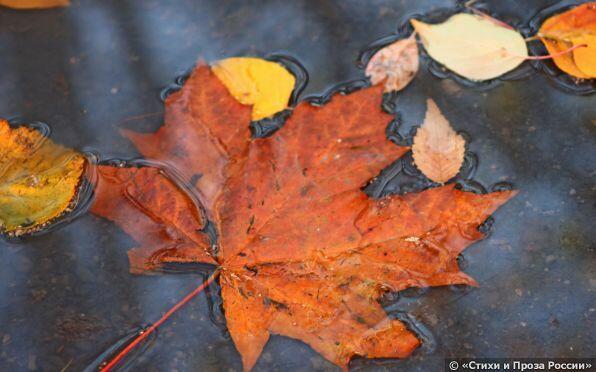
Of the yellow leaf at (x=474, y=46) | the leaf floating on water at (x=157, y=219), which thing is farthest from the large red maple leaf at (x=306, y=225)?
the yellow leaf at (x=474, y=46)

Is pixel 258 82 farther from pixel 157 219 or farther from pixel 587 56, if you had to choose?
pixel 587 56

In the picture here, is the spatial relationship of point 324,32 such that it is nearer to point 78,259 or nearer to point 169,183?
point 169,183

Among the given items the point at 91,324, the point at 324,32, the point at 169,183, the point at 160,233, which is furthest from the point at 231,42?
the point at 91,324

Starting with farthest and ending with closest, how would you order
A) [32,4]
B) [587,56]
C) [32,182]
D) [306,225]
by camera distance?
1. [32,4]
2. [587,56]
3. [32,182]
4. [306,225]

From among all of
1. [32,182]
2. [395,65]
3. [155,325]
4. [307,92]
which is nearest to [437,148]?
[395,65]

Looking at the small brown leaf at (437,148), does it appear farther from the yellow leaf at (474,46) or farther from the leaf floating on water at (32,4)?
the leaf floating on water at (32,4)

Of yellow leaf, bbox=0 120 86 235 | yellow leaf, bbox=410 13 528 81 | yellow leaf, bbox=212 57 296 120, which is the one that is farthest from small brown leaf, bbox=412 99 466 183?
yellow leaf, bbox=0 120 86 235

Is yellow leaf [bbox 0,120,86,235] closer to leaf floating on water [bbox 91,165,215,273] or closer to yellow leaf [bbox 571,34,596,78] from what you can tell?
leaf floating on water [bbox 91,165,215,273]
